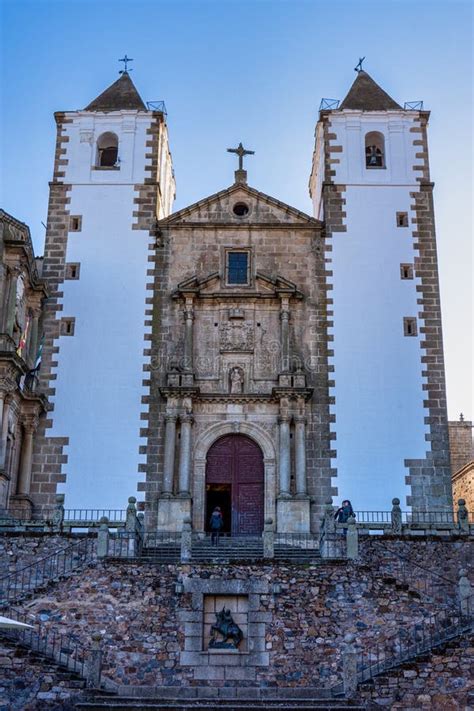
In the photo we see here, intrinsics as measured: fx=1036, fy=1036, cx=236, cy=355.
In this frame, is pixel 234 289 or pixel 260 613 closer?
pixel 260 613

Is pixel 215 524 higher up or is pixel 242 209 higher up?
pixel 242 209

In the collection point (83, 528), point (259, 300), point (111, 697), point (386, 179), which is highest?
point (386, 179)

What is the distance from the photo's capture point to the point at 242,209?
27.0 m

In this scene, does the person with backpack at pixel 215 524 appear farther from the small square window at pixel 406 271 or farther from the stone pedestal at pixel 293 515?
the small square window at pixel 406 271

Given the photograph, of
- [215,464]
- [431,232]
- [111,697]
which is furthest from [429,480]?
[111,697]

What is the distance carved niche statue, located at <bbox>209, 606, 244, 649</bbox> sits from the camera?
18.7m

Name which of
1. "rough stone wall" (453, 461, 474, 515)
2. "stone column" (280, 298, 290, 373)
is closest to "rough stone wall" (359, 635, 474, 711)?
"stone column" (280, 298, 290, 373)

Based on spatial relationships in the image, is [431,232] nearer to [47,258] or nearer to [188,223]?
[188,223]

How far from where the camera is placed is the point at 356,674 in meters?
17.3

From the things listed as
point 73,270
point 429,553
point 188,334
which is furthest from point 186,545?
point 73,270

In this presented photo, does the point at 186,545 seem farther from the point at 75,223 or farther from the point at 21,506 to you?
the point at 75,223

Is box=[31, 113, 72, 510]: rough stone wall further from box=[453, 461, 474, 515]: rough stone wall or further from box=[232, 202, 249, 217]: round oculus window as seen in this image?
box=[453, 461, 474, 515]: rough stone wall

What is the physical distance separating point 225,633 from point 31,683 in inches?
141

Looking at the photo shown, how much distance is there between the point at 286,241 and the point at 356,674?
1240 cm
